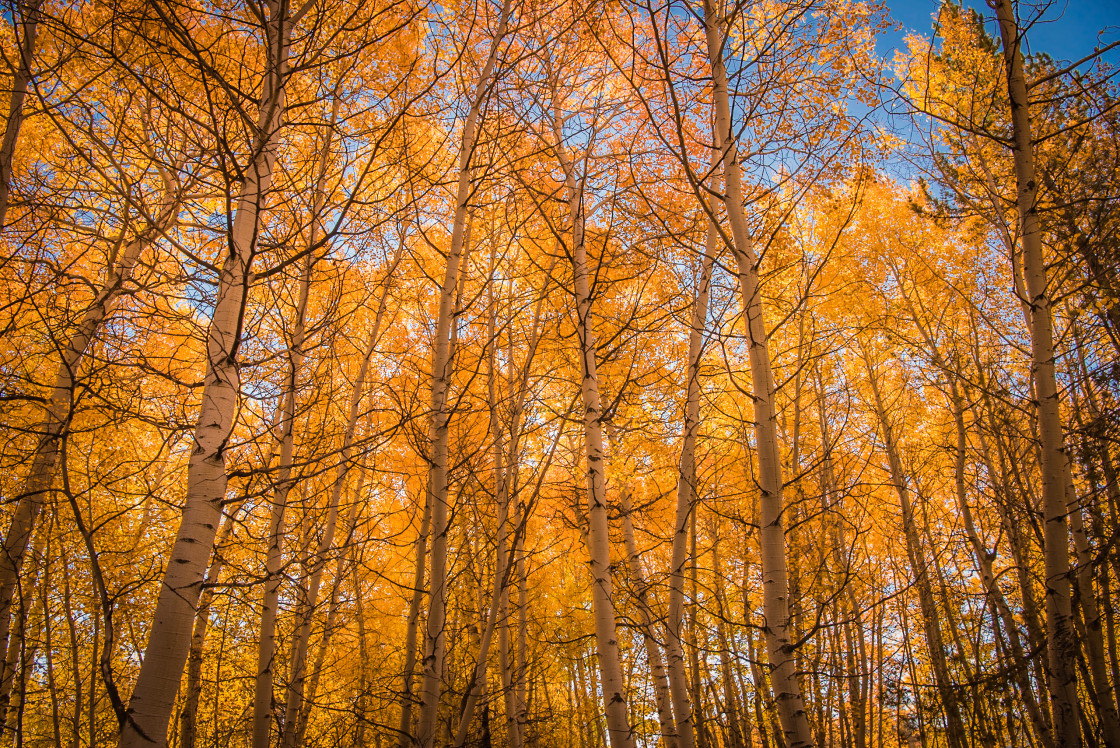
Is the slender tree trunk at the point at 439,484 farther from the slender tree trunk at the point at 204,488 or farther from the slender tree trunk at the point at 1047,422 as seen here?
the slender tree trunk at the point at 1047,422

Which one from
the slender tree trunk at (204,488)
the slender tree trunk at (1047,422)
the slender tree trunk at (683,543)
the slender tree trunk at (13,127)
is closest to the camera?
the slender tree trunk at (204,488)

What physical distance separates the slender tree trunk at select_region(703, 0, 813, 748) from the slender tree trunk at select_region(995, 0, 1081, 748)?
1531 millimetres

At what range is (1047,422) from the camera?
121 inches

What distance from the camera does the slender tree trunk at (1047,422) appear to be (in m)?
2.88

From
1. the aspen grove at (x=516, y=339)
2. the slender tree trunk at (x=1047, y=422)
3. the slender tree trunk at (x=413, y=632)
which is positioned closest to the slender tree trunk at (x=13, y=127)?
the aspen grove at (x=516, y=339)

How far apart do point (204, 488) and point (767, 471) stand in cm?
245

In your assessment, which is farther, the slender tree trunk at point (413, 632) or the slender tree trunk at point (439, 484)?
the slender tree trunk at point (413, 632)

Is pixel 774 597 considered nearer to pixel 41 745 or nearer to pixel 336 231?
pixel 336 231

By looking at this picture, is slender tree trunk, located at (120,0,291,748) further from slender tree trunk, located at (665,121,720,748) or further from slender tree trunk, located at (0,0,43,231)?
slender tree trunk, located at (665,121,720,748)

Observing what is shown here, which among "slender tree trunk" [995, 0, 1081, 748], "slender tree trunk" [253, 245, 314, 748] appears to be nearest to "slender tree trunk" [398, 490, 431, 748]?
"slender tree trunk" [253, 245, 314, 748]

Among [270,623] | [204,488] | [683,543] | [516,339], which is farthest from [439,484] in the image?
[516,339]

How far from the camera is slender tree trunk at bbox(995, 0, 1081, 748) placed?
2.88 metres

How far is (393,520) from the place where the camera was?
11188 millimetres

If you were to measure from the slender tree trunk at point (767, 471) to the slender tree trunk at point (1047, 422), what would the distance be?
1.53 meters
